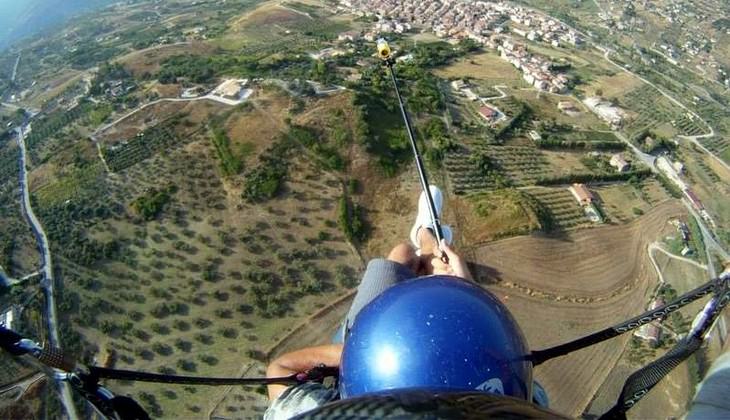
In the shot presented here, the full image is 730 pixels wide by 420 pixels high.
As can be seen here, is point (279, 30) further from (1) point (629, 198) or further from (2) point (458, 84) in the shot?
(1) point (629, 198)

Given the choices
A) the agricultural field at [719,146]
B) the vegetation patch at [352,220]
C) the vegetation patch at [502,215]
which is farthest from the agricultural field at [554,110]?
the vegetation patch at [352,220]

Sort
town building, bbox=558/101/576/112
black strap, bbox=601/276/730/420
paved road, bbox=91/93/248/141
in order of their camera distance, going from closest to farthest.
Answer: black strap, bbox=601/276/730/420 < paved road, bbox=91/93/248/141 < town building, bbox=558/101/576/112

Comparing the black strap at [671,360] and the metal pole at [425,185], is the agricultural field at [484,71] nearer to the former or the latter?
the metal pole at [425,185]

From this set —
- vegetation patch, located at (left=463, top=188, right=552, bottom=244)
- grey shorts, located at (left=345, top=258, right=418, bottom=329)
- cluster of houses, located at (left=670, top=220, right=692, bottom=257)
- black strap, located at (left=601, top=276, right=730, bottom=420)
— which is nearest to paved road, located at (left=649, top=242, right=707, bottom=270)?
cluster of houses, located at (left=670, top=220, right=692, bottom=257)

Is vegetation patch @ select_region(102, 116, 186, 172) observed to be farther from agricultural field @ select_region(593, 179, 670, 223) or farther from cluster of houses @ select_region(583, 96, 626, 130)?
cluster of houses @ select_region(583, 96, 626, 130)

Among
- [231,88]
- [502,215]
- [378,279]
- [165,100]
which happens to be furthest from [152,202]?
[378,279]

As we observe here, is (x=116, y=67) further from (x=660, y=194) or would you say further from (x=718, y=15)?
(x=718, y=15)
